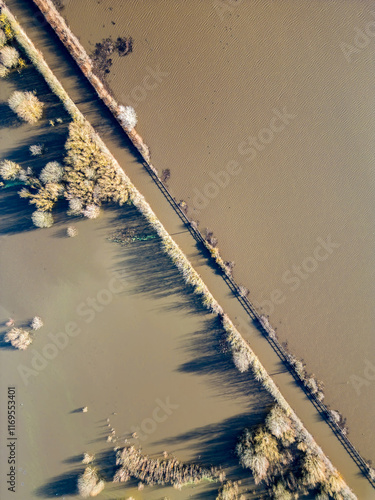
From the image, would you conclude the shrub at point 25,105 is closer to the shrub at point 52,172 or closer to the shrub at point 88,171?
the shrub at point 88,171

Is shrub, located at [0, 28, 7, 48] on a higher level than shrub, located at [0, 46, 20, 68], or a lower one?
higher

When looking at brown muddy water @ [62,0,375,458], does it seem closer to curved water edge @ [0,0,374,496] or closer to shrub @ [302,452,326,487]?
curved water edge @ [0,0,374,496]

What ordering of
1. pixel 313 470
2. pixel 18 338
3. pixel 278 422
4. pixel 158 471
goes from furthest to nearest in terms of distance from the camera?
1. pixel 18 338
2. pixel 158 471
3. pixel 278 422
4. pixel 313 470


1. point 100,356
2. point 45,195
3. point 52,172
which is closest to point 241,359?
point 100,356

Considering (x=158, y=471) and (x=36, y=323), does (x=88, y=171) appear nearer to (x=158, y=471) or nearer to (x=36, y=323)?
(x=36, y=323)

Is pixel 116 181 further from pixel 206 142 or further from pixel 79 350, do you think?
pixel 79 350

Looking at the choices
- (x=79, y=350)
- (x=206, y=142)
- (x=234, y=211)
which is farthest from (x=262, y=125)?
(x=79, y=350)

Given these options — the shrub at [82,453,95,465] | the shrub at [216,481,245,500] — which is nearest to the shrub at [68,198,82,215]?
the shrub at [82,453,95,465]
